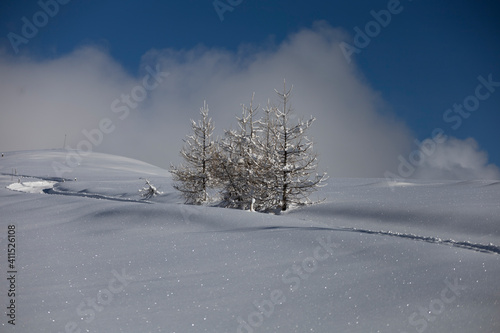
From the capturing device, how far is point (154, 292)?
4.73 meters

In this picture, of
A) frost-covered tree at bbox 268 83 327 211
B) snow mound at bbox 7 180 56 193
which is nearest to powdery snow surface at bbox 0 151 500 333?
frost-covered tree at bbox 268 83 327 211

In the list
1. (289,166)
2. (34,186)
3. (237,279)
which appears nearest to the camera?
(237,279)

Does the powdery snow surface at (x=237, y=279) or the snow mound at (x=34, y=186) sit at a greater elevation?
the snow mound at (x=34, y=186)

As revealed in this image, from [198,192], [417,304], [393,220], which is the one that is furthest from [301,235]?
[198,192]

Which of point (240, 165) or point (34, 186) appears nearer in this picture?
point (240, 165)

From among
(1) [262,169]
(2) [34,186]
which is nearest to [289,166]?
(1) [262,169]

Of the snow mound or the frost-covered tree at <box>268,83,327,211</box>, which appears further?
the snow mound

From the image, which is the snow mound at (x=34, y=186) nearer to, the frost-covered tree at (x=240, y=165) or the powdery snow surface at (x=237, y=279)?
the frost-covered tree at (x=240, y=165)

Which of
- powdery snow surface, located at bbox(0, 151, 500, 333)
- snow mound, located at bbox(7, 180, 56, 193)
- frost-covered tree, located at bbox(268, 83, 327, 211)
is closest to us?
powdery snow surface, located at bbox(0, 151, 500, 333)

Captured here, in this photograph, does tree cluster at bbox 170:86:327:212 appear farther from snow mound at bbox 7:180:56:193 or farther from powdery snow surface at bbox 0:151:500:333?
snow mound at bbox 7:180:56:193

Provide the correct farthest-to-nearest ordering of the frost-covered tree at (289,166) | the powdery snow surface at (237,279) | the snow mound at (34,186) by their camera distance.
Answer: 1. the snow mound at (34,186)
2. the frost-covered tree at (289,166)
3. the powdery snow surface at (237,279)

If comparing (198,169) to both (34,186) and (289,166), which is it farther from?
(34,186)

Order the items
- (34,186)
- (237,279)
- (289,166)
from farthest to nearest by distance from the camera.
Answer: (34,186)
(289,166)
(237,279)

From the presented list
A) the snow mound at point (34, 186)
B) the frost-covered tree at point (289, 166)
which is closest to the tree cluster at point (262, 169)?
the frost-covered tree at point (289, 166)
